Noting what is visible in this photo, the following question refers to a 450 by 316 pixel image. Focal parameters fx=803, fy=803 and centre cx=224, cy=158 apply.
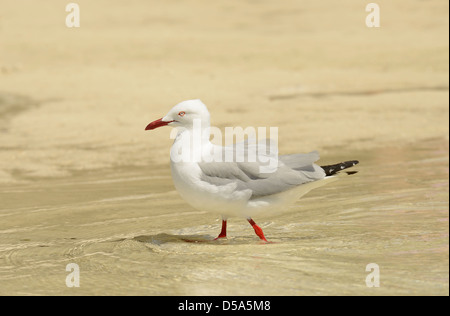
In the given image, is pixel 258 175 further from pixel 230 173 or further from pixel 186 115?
pixel 186 115

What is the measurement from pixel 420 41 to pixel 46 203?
12.5 metres

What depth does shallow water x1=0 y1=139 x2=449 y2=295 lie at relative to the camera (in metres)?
4.55

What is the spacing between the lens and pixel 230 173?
17.2ft

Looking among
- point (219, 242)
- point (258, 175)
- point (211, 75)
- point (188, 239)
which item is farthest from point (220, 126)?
point (258, 175)

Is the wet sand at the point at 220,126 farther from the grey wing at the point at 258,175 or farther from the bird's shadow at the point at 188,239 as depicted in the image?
the grey wing at the point at 258,175

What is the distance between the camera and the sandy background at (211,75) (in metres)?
9.95

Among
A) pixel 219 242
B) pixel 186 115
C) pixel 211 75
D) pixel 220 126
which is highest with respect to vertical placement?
pixel 211 75

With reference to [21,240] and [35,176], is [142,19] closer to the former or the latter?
[35,176]

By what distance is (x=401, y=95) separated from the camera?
1277 cm

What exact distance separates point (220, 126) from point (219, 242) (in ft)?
17.7

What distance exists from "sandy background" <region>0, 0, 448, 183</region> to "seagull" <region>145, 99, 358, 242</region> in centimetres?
328

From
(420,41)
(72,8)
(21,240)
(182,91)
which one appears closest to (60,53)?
(182,91)

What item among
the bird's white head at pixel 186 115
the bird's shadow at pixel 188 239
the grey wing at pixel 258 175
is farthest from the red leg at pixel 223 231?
the bird's white head at pixel 186 115

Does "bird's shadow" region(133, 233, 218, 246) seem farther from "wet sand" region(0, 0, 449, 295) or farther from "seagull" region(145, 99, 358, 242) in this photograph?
"seagull" region(145, 99, 358, 242)
